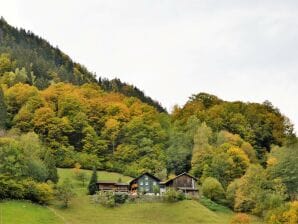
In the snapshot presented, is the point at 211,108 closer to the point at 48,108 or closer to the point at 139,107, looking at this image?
the point at 139,107

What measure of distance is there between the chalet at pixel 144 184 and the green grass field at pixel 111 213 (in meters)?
8.44

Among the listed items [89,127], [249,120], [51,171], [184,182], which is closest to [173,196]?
[184,182]

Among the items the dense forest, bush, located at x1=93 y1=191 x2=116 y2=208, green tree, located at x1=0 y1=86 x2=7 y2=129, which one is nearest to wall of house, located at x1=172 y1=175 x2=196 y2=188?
the dense forest

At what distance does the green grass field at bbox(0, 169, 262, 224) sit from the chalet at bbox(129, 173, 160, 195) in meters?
8.44

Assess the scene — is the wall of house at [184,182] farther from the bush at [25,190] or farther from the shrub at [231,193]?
the bush at [25,190]

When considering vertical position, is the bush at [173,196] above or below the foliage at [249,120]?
below

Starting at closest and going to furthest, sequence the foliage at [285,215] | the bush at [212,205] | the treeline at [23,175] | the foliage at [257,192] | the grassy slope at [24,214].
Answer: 1. the grassy slope at [24,214]
2. the foliage at [285,215]
3. the treeline at [23,175]
4. the foliage at [257,192]
5. the bush at [212,205]

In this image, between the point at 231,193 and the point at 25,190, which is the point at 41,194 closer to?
the point at 25,190

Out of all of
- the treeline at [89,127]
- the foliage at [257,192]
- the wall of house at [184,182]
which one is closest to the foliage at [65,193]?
the wall of house at [184,182]

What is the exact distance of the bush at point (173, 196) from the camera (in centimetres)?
8575

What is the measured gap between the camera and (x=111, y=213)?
80.1 meters

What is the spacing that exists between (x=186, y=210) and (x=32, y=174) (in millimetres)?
22999

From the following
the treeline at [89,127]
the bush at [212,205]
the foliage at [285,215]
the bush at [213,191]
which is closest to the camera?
the foliage at [285,215]

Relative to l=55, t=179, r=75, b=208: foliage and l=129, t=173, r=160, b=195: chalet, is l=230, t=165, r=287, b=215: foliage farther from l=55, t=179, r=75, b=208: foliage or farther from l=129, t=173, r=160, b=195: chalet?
l=55, t=179, r=75, b=208: foliage
